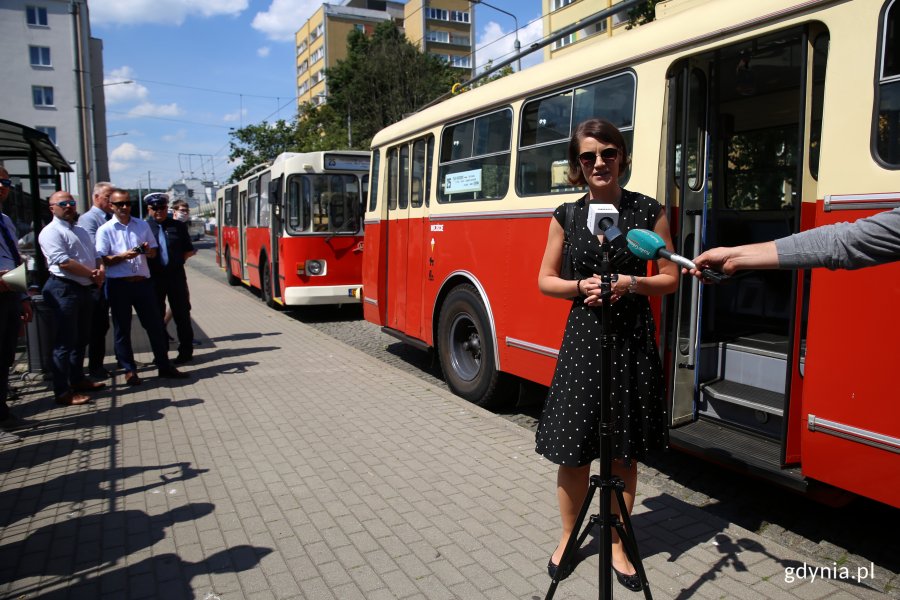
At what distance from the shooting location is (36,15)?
5191 centimetres

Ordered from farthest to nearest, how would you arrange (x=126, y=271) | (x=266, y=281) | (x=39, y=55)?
(x=39, y=55) < (x=266, y=281) < (x=126, y=271)

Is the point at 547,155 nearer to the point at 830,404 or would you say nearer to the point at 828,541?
the point at 830,404

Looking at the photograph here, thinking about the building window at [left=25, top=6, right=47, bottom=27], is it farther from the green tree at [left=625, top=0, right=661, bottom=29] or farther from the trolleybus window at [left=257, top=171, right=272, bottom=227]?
the green tree at [left=625, top=0, right=661, bottom=29]

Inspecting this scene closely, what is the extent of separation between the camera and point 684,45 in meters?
3.85

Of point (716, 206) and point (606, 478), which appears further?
point (716, 206)

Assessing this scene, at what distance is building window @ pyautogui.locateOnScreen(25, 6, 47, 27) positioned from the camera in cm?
5153

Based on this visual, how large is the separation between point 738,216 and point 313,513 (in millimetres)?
4398

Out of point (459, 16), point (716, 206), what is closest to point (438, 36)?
point (459, 16)

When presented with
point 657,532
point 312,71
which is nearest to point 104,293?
point 657,532

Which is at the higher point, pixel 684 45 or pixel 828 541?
pixel 684 45

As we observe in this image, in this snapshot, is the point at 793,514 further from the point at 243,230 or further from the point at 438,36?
the point at 438,36

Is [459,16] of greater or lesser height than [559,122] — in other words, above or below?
above

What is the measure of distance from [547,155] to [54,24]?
60800mm

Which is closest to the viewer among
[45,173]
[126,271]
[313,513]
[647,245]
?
[647,245]
